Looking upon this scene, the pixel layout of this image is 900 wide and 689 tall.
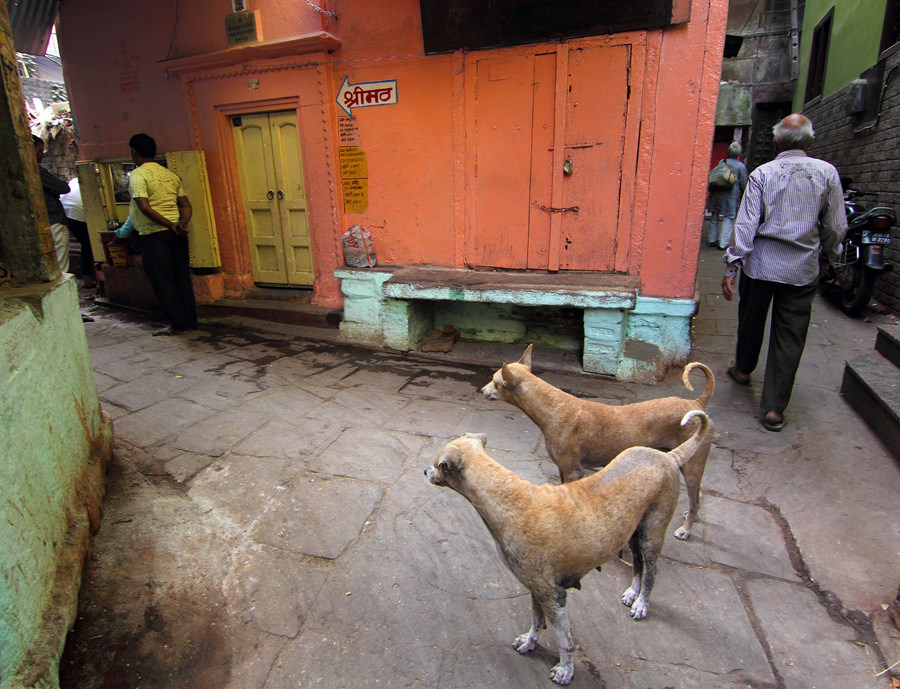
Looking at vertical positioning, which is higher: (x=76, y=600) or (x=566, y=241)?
(x=566, y=241)

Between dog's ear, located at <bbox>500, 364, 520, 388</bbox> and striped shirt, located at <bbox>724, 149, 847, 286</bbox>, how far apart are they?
7.75 ft

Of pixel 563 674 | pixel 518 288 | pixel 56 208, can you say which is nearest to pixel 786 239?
pixel 518 288

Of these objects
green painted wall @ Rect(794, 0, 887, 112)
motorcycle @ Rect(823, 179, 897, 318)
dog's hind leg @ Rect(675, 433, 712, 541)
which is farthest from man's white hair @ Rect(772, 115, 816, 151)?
green painted wall @ Rect(794, 0, 887, 112)

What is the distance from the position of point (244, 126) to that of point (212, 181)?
861mm

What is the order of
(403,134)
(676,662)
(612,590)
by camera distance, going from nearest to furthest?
(676,662)
(612,590)
(403,134)

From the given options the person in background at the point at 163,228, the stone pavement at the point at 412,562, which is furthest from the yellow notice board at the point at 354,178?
the stone pavement at the point at 412,562

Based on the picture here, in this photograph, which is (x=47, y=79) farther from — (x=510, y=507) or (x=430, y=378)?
(x=510, y=507)

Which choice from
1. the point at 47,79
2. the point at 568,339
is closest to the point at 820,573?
the point at 568,339

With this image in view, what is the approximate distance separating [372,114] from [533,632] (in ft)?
17.6

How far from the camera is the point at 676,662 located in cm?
204

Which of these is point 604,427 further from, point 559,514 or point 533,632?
point 533,632

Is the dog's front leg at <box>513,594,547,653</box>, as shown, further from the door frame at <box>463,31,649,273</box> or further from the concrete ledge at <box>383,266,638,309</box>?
the door frame at <box>463,31,649,273</box>

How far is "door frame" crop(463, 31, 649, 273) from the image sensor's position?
4.55 meters

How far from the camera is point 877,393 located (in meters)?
3.71
